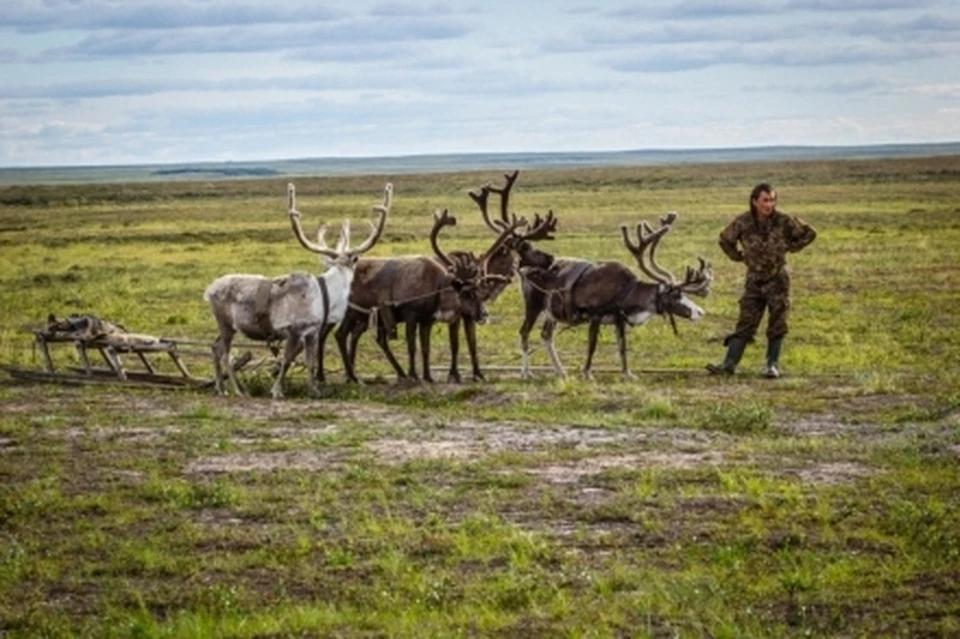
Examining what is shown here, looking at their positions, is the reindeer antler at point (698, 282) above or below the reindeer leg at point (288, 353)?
above

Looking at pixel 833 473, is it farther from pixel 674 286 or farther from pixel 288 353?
pixel 288 353

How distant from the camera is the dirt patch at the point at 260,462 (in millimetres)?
14562

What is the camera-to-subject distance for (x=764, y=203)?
66.6ft

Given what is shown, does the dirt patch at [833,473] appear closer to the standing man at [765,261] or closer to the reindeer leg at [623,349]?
the reindeer leg at [623,349]

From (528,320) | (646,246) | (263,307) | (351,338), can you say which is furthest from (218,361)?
(646,246)

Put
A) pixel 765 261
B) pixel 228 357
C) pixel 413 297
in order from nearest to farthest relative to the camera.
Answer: pixel 228 357, pixel 413 297, pixel 765 261

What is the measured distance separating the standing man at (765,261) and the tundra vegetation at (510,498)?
487 mm

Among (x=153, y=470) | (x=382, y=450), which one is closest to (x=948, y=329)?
(x=382, y=450)

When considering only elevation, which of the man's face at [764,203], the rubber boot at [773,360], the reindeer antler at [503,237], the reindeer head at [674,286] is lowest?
the rubber boot at [773,360]

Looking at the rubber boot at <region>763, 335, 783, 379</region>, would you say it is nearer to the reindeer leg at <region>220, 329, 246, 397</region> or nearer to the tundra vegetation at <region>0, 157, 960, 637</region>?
the tundra vegetation at <region>0, 157, 960, 637</region>

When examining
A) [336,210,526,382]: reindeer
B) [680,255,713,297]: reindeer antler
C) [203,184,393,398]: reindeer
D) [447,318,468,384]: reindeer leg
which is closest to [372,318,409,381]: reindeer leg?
[336,210,526,382]: reindeer

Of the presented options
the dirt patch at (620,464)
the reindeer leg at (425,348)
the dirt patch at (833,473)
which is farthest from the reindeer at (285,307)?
the dirt patch at (833,473)

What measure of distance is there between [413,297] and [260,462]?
5.46m

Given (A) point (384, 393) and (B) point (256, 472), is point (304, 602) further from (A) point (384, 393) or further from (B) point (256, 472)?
(A) point (384, 393)
